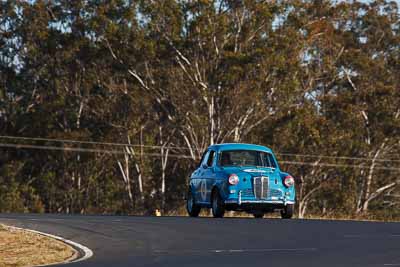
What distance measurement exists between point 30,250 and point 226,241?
9.43ft

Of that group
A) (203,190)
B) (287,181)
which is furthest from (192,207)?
(287,181)

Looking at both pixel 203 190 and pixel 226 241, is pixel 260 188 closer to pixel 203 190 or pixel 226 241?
pixel 203 190

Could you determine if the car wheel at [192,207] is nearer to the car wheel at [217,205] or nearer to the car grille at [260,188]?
the car wheel at [217,205]

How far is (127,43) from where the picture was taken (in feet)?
180

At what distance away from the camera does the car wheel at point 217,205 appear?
77.7 feet

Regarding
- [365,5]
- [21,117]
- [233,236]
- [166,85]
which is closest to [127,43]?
[166,85]

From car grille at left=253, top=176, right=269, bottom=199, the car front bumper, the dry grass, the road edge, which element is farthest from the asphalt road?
car grille at left=253, top=176, right=269, bottom=199

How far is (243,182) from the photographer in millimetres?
23469

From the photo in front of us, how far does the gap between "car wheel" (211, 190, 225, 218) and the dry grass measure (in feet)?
21.1

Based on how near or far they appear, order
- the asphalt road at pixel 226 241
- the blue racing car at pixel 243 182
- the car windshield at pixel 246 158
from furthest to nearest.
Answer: the car windshield at pixel 246 158, the blue racing car at pixel 243 182, the asphalt road at pixel 226 241

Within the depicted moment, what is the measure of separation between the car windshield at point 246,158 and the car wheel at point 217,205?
29.3 inches

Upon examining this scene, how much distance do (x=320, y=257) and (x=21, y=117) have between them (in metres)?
51.0

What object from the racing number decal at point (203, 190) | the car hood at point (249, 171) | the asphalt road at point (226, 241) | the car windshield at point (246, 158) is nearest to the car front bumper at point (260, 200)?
the car hood at point (249, 171)

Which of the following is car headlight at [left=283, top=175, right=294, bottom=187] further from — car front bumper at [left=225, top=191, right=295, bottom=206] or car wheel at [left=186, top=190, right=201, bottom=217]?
car wheel at [left=186, top=190, right=201, bottom=217]
